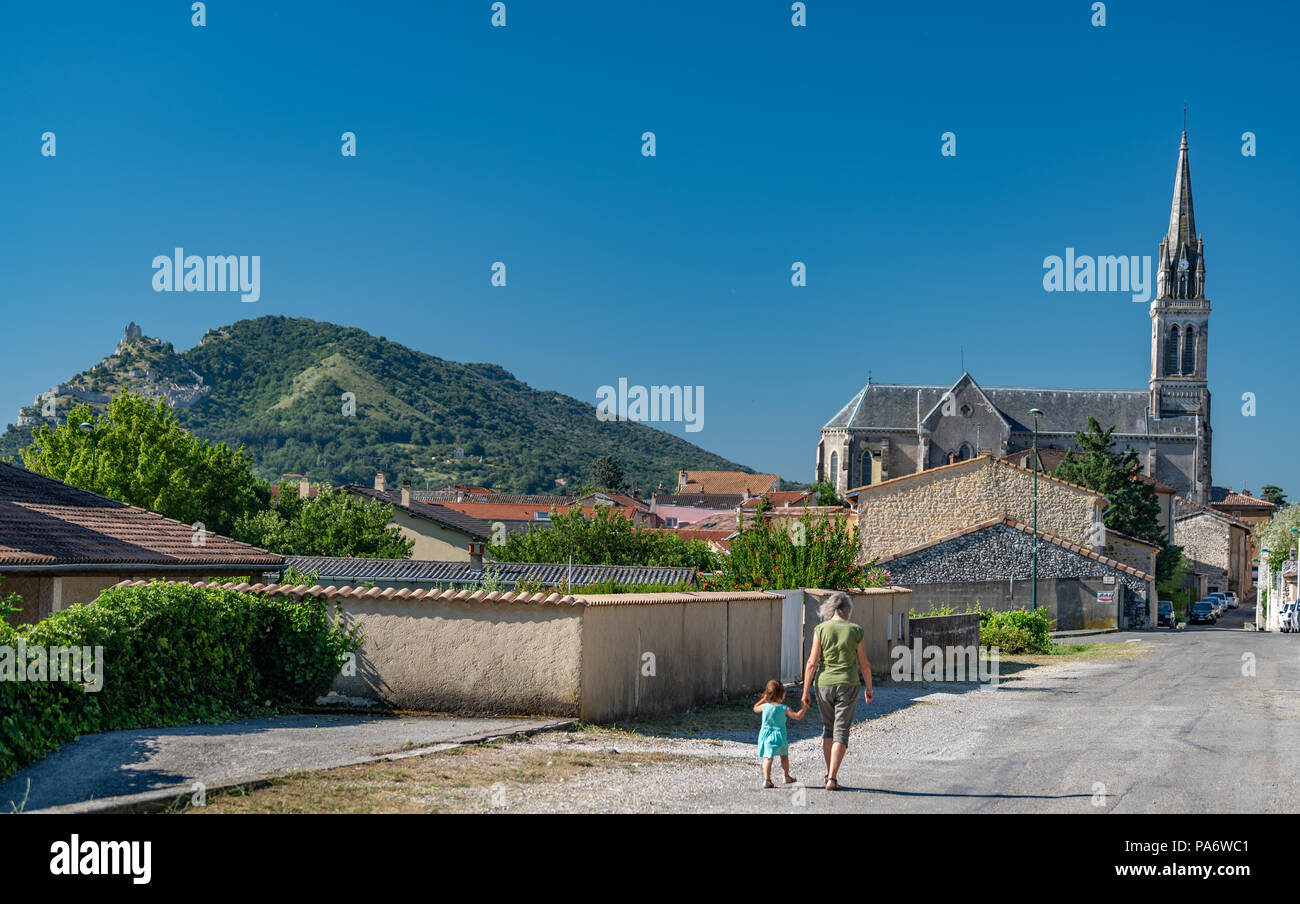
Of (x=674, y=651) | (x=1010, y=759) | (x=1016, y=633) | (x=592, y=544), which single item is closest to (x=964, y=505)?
(x=592, y=544)

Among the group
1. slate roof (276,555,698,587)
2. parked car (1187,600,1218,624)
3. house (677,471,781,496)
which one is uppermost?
house (677,471,781,496)

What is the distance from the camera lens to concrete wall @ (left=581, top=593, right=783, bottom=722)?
44.8 ft

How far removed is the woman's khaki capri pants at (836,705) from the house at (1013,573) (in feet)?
110

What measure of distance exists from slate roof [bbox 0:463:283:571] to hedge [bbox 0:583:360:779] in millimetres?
3901

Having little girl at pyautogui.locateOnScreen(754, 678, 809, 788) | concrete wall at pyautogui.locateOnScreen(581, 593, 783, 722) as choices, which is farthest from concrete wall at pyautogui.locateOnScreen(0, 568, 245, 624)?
little girl at pyautogui.locateOnScreen(754, 678, 809, 788)

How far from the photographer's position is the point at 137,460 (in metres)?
42.9

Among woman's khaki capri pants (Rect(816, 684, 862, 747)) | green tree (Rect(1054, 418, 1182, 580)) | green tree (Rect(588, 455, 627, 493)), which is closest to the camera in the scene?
woman's khaki capri pants (Rect(816, 684, 862, 747))

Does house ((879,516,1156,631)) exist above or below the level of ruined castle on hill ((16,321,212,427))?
below

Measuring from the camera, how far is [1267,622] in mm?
69500

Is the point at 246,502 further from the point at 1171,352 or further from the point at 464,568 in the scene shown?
the point at 1171,352

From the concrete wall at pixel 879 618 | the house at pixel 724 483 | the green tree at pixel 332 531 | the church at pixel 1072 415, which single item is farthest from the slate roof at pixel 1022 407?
the concrete wall at pixel 879 618

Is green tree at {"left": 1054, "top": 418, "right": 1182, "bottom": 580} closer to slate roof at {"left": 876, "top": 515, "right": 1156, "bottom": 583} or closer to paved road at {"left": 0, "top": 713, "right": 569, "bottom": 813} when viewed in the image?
slate roof at {"left": 876, "top": 515, "right": 1156, "bottom": 583}
